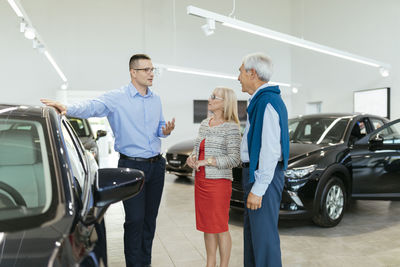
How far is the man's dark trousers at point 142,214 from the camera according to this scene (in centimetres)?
237

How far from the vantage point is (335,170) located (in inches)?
150

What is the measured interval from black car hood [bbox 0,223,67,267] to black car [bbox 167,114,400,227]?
9.39 ft

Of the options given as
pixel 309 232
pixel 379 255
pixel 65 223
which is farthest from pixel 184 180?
pixel 65 223

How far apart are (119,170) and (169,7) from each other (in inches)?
493

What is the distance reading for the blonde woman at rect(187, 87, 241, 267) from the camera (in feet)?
8.03

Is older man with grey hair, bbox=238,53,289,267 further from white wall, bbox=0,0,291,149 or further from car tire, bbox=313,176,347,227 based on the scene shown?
white wall, bbox=0,0,291,149

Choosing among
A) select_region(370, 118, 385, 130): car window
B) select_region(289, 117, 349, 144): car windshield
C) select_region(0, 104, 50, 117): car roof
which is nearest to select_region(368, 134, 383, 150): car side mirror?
select_region(289, 117, 349, 144): car windshield

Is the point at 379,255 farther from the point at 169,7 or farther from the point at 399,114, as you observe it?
the point at 169,7

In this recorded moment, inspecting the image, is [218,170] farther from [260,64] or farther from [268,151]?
[260,64]

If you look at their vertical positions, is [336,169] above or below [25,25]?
below

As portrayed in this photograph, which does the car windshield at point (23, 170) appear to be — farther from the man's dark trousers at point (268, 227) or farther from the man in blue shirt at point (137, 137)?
the man's dark trousers at point (268, 227)

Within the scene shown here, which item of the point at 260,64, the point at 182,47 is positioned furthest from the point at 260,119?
the point at 182,47

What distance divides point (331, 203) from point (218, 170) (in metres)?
1.95

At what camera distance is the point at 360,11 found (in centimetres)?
1092
